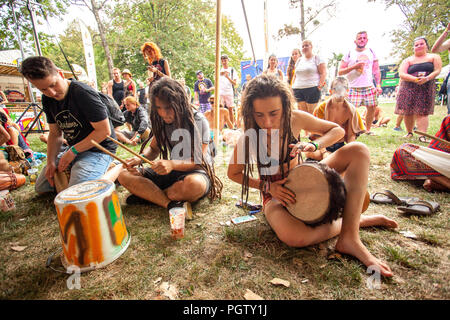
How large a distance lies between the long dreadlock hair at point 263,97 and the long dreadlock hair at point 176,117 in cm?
68

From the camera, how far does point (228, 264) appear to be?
155 centimetres

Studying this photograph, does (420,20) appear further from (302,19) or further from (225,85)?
(225,85)

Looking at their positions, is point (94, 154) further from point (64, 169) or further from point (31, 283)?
point (31, 283)

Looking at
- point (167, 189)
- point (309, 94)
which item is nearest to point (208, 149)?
point (167, 189)

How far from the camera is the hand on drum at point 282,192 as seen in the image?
159 centimetres

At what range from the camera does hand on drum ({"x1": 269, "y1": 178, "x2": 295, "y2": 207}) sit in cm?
159

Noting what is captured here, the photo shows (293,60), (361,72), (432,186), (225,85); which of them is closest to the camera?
(432,186)

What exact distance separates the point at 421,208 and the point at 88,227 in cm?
279

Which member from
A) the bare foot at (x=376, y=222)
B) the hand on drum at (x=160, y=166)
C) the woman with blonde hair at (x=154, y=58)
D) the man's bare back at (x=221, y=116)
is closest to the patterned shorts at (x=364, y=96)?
the man's bare back at (x=221, y=116)

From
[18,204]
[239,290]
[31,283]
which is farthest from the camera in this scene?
[18,204]

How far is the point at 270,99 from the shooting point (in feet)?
5.28
